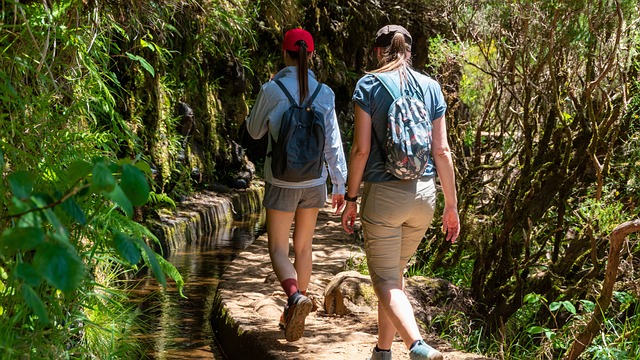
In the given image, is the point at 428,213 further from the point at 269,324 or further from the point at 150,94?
the point at 150,94

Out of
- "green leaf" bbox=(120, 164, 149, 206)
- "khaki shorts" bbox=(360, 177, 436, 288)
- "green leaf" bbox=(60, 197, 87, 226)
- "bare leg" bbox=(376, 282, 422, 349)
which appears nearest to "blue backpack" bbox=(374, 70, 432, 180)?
"khaki shorts" bbox=(360, 177, 436, 288)

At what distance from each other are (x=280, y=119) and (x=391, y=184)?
3.53 ft

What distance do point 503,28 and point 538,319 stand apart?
251 cm

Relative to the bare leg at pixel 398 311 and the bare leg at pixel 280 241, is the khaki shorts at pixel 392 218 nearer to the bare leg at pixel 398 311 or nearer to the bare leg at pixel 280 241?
the bare leg at pixel 398 311

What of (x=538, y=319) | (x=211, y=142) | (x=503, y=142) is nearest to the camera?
(x=538, y=319)

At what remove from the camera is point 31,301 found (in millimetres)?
2145

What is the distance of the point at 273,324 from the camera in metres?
5.83

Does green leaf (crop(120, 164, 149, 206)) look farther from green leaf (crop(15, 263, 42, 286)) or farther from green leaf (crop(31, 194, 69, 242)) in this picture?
green leaf (crop(15, 263, 42, 286))

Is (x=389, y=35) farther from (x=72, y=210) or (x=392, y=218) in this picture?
(x=72, y=210)

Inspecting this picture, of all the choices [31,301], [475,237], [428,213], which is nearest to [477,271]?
[475,237]

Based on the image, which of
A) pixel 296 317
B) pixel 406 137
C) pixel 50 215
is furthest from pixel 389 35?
pixel 50 215

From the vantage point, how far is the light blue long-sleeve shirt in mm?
5238

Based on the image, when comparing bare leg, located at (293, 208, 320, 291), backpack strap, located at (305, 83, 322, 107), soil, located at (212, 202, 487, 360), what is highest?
backpack strap, located at (305, 83, 322, 107)

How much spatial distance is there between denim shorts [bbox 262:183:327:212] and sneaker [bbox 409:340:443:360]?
133cm
